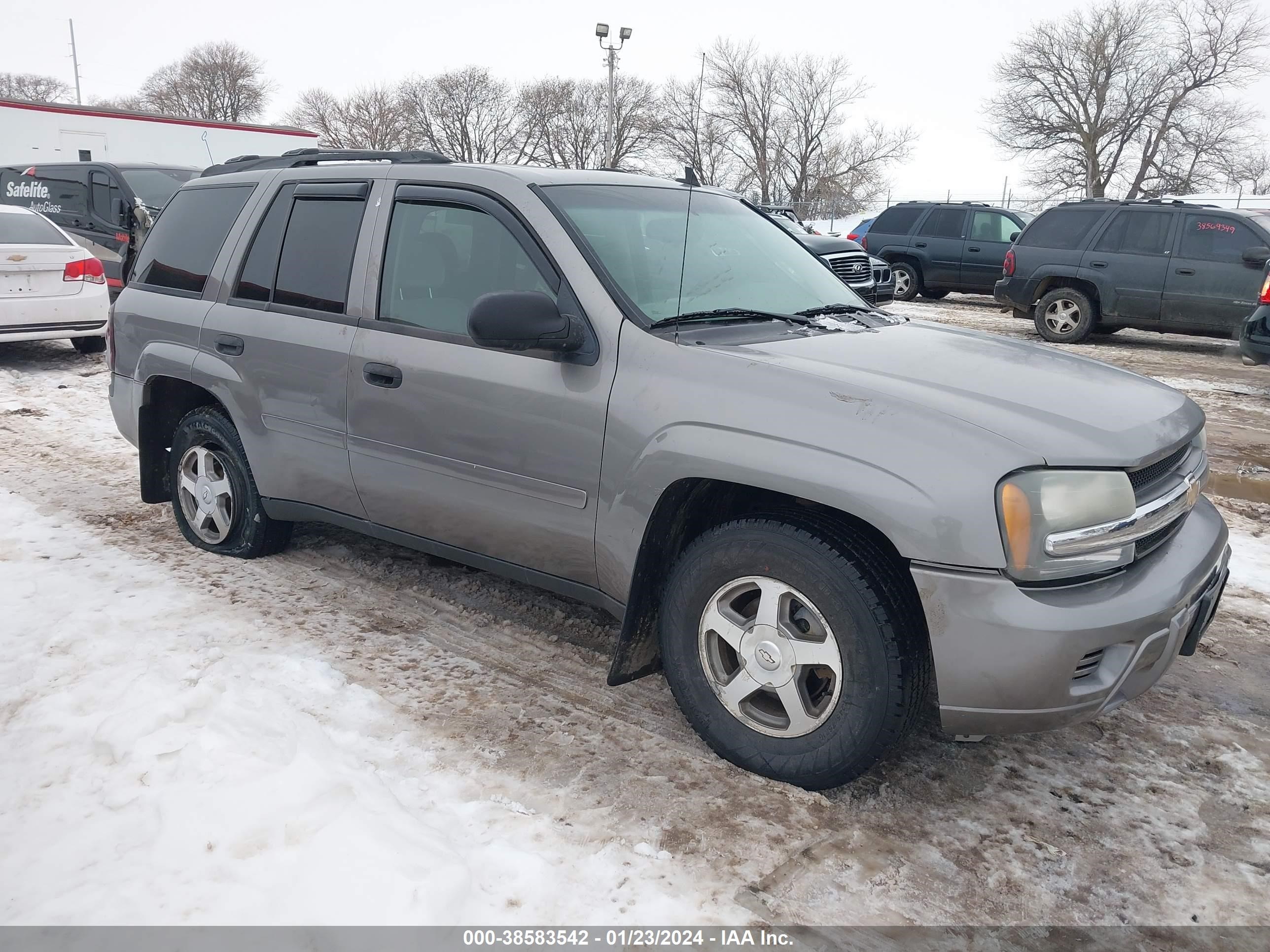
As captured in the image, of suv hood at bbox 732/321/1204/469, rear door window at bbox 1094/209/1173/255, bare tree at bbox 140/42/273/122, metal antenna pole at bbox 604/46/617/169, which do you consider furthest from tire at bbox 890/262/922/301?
bare tree at bbox 140/42/273/122

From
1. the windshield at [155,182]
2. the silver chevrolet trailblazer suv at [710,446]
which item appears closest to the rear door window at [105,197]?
the windshield at [155,182]

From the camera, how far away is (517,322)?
3029 mm

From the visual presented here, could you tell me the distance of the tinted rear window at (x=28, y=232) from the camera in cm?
948

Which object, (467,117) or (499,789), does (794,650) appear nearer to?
(499,789)

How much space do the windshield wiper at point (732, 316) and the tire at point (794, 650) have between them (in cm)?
73

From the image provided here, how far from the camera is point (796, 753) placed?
2.89 m

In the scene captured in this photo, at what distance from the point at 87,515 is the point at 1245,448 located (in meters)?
7.83

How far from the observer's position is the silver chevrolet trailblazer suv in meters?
2.56

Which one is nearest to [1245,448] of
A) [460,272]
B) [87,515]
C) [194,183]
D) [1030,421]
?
[1030,421]

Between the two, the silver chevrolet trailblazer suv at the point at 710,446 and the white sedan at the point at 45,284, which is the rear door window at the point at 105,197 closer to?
the white sedan at the point at 45,284

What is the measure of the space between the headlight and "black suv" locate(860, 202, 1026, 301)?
14.9m

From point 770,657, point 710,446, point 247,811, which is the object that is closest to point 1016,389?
point 710,446

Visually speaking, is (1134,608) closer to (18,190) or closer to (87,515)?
(87,515)

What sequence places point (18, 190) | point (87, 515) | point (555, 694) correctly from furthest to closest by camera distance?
point (18, 190)
point (87, 515)
point (555, 694)
